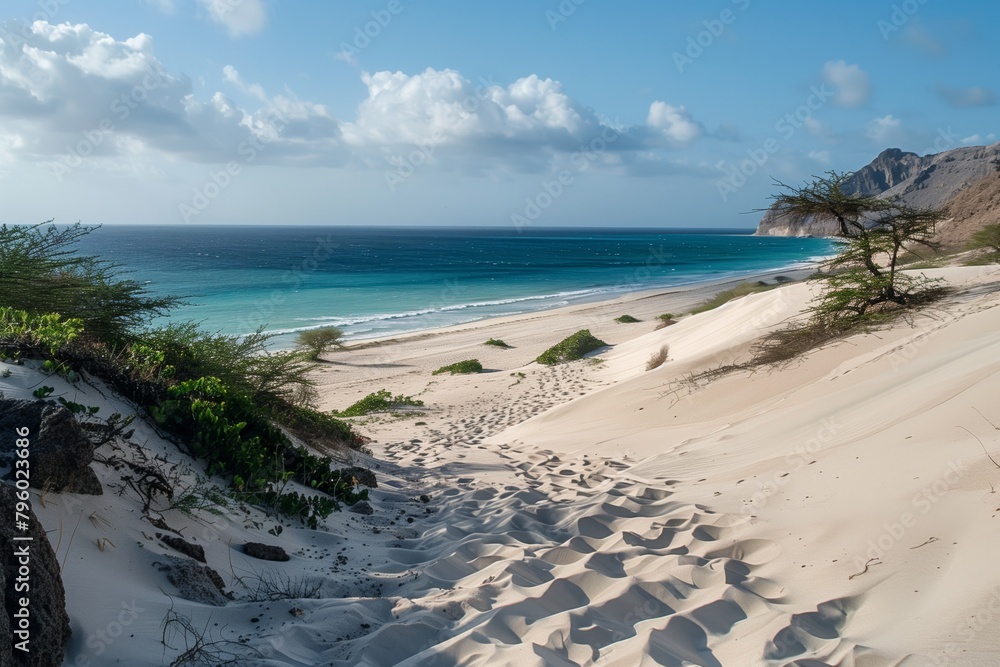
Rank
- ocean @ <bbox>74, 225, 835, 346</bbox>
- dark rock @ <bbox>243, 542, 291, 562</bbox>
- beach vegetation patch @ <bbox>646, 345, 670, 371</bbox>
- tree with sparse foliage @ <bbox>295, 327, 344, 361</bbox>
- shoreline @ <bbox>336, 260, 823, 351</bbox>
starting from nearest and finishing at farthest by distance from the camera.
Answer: dark rock @ <bbox>243, 542, 291, 562</bbox> < beach vegetation patch @ <bbox>646, 345, 670, 371</bbox> < tree with sparse foliage @ <bbox>295, 327, 344, 361</bbox> < shoreline @ <bbox>336, 260, 823, 351</bbox> < ocean @ <bbox>74, 225, 835, 346</bbox>

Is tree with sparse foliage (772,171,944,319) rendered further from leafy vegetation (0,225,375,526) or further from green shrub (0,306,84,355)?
green shrub (0,306,84,355)

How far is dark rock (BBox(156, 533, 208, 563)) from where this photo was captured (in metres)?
3.40

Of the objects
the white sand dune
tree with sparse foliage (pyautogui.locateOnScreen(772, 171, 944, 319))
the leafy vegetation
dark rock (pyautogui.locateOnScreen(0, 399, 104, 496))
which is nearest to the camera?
the white sand dune

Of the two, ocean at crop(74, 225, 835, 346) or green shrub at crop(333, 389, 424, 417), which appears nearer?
green shrub at crop(333, 389, 424, 417)

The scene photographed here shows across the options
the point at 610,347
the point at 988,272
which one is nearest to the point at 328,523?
the point at 988,272

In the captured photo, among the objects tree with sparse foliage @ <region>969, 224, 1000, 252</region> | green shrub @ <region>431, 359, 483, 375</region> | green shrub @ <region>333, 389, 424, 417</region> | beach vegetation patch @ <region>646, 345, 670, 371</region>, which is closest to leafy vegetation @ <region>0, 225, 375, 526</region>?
green shrub @ <region>333, 389, 424, 417</region>

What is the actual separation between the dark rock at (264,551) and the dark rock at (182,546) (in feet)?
1.22

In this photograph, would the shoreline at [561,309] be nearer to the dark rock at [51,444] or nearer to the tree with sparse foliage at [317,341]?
the tree with sparse foliage at [317,341]

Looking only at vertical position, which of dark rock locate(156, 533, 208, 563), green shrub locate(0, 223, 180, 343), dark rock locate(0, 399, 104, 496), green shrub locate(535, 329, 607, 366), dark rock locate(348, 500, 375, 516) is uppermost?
green shrub locate(0, 223, 180, 343)

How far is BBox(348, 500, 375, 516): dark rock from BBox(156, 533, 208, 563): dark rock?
1.78 m

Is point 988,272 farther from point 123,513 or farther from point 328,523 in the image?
point 123,513

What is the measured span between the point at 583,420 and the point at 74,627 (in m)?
7.61

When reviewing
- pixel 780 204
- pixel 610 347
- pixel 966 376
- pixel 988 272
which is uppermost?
pixel 780 204

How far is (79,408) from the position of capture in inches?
157
